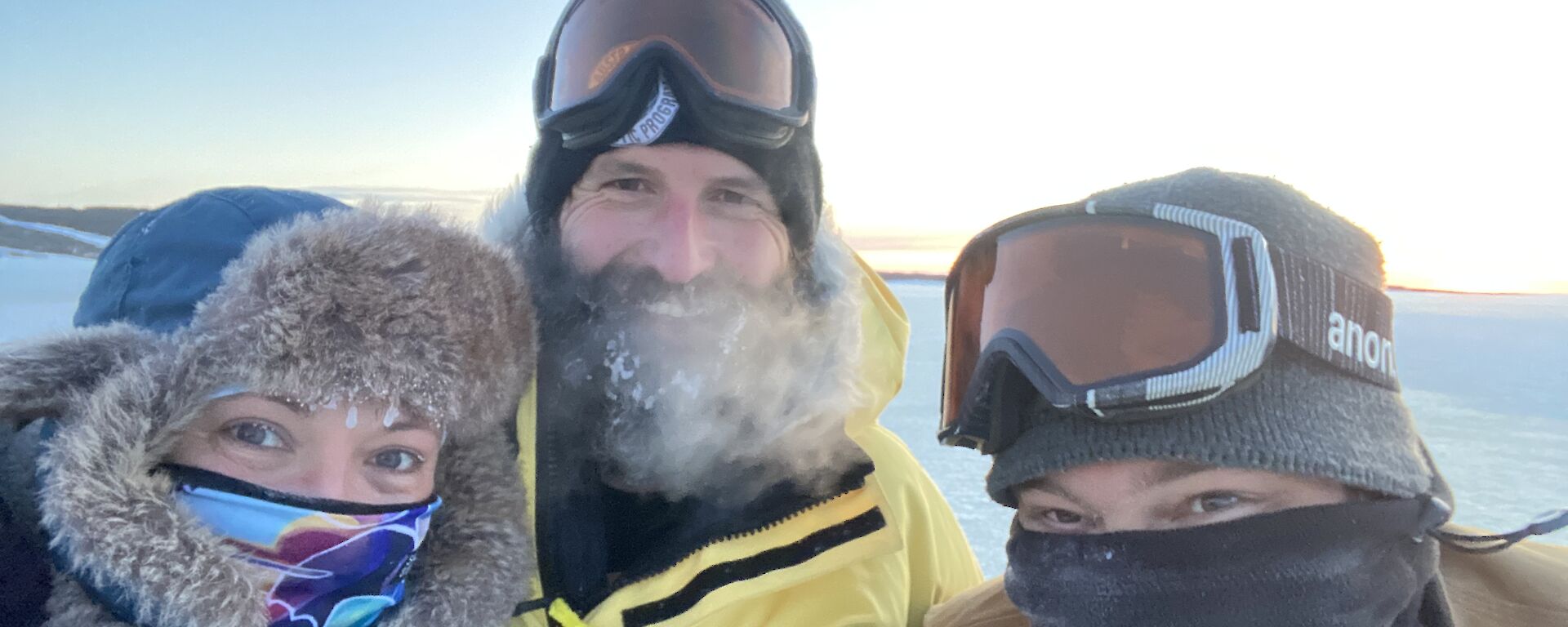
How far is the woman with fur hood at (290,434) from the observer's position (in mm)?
1062

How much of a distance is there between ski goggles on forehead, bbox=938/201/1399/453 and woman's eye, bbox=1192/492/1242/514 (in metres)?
0.13

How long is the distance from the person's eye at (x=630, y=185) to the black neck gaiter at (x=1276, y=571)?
114 centimetres

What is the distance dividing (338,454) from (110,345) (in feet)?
1.06

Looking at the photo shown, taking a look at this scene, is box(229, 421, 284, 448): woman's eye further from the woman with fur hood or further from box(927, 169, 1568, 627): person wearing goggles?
box(927, 169, 1568, 627): person wearing goggles

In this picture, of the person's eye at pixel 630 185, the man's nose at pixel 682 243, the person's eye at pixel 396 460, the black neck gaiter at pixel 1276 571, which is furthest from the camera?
the person's eye at pixel 630 185

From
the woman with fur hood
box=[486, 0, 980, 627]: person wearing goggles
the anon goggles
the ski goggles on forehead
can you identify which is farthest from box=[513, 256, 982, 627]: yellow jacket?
the anon goggles

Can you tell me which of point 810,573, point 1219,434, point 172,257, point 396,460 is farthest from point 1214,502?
point 172,257

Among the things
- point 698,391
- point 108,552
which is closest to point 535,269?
point 698,391

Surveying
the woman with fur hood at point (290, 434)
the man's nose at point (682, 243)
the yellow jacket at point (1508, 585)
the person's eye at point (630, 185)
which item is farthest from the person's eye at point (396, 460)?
the yellow jacket at point (1508, 585)

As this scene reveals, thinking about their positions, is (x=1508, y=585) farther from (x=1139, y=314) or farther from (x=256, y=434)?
(x=256, y=434)

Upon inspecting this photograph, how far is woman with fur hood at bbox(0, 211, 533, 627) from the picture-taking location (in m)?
1.06

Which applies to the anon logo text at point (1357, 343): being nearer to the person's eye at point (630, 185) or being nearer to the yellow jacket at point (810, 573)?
the yellow jacket at point (810, 573)

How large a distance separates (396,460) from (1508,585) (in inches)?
67.2

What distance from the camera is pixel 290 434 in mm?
1196
